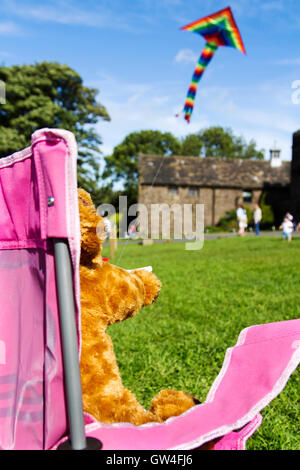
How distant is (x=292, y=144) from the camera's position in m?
36.3

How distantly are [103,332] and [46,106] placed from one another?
30049 mm

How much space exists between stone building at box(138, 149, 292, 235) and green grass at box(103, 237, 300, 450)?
3280 centimetres

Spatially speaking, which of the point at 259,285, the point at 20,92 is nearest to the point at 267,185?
Result: the point at 20,92

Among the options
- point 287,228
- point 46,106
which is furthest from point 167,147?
point 287,228

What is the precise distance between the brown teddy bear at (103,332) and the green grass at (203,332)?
255mm

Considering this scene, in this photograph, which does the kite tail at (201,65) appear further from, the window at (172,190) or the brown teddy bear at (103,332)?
the window at (172,190)

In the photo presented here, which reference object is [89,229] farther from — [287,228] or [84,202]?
[287,228]

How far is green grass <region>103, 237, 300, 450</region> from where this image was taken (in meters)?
2.95

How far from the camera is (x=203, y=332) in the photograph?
4.64m

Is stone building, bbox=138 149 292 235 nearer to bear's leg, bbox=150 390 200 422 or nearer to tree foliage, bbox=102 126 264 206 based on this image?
tree foliage, bbox=102 126 264 206

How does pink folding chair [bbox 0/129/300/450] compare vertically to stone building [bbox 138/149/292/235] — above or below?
below

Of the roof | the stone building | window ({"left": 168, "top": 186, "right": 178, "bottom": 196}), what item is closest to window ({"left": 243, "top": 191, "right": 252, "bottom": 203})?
the stone building

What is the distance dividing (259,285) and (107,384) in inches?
244
